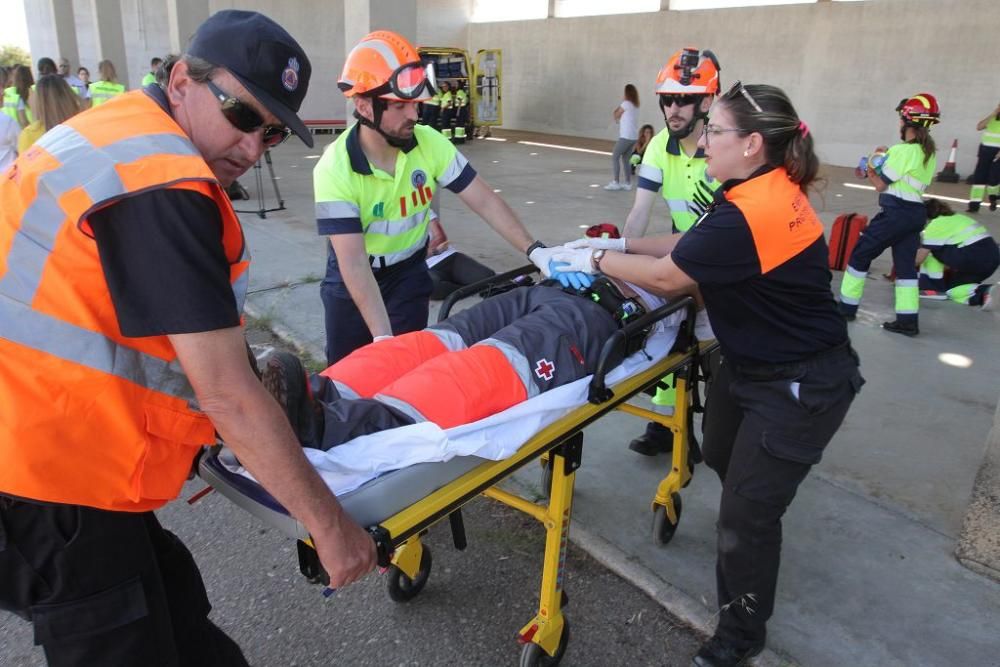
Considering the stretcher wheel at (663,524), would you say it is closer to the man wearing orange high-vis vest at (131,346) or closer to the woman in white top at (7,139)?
the man wearing orange high-vis vest at (131,346)

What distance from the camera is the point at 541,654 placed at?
2.15 metres

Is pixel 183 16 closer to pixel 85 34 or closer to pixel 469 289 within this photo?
pixel 85 34

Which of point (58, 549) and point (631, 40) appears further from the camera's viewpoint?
point (631, 40)

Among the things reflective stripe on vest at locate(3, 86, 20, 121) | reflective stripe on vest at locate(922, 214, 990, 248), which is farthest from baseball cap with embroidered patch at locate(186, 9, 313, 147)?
reflective stripe on vest at locate(3, 86, 20, 121)

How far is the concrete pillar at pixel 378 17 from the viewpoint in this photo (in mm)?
6840

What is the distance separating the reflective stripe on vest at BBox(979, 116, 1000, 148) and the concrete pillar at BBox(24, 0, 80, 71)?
19953mm

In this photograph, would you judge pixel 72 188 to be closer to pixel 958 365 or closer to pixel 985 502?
pixel 985 502

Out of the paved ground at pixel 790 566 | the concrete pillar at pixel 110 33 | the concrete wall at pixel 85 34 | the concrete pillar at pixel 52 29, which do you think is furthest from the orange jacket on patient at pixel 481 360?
the concrete wall at pixel 85 34

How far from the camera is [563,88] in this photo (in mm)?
19688

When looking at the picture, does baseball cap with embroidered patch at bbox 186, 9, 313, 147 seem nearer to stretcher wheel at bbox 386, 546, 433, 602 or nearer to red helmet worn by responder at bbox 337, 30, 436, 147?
red helmet worn by responder at bbox 337, 30, 436, 147

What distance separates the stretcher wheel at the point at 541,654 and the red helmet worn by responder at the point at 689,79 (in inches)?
86.2

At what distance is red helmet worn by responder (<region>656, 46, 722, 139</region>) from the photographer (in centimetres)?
301

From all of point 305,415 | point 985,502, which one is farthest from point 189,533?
point 985,502

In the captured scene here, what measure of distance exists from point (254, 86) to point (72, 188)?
0.35m
